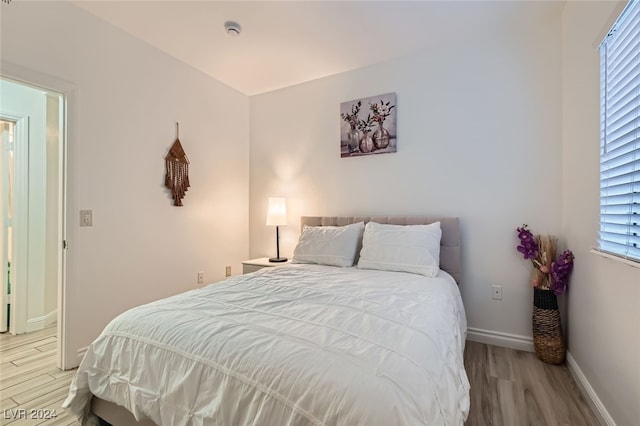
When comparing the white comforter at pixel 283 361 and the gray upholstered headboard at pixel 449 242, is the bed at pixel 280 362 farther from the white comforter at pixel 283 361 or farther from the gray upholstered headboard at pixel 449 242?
the gray upholstered headboard at pixel 449 242

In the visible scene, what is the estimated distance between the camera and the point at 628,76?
1332 millimetres

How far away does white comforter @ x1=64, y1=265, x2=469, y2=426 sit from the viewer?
803mm

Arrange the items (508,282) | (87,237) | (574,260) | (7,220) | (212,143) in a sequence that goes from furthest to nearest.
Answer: (212,143) < (7,220) < (508,282) < (87,237) < (574,260)

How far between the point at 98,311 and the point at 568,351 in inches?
139

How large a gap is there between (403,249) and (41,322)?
Result: 3546 mm

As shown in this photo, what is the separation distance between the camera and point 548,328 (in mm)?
2084

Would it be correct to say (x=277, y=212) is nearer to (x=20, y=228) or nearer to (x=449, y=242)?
(x=449, y=242)

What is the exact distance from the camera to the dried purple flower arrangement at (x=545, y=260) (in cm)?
204

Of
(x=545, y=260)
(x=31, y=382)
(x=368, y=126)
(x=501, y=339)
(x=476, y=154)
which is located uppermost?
(x=368, y=126)

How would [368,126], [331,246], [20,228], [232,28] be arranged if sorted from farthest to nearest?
[368,126], [20,228], [331,246], [232,28]

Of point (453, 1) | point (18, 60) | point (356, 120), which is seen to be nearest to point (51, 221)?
point (18, 60)

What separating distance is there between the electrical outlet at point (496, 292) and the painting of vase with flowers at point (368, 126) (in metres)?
1.51

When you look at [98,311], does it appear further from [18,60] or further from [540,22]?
[540,22]

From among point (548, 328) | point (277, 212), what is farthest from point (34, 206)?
point (548, 328)
